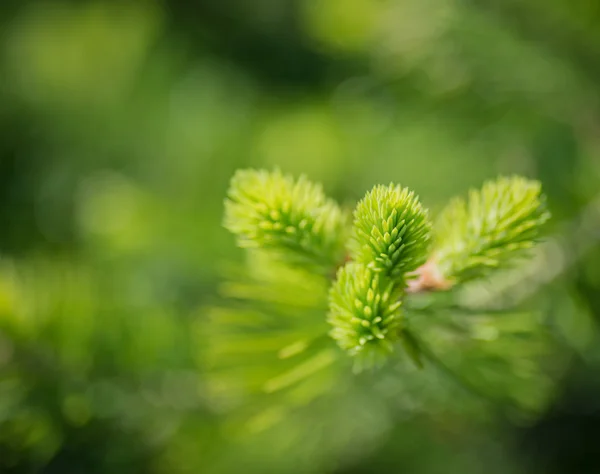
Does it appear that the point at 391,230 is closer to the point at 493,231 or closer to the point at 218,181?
the point at 493,231

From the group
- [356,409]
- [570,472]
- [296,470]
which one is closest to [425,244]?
[356,409]

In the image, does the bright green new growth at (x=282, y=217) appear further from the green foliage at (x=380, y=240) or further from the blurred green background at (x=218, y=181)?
the blurred green background at (x=218, y=181)

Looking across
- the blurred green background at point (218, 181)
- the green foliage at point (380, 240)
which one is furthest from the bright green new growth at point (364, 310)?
the blurred green background at point (218, 181)

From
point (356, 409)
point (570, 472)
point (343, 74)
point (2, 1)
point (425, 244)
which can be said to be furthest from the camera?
point (2, 1)

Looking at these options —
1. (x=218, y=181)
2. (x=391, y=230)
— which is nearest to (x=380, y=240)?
(x=391, y=230)

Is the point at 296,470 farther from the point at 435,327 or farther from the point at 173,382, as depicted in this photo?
the point at 435,327

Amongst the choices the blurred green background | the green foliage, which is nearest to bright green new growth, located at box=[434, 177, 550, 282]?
the green foliage
